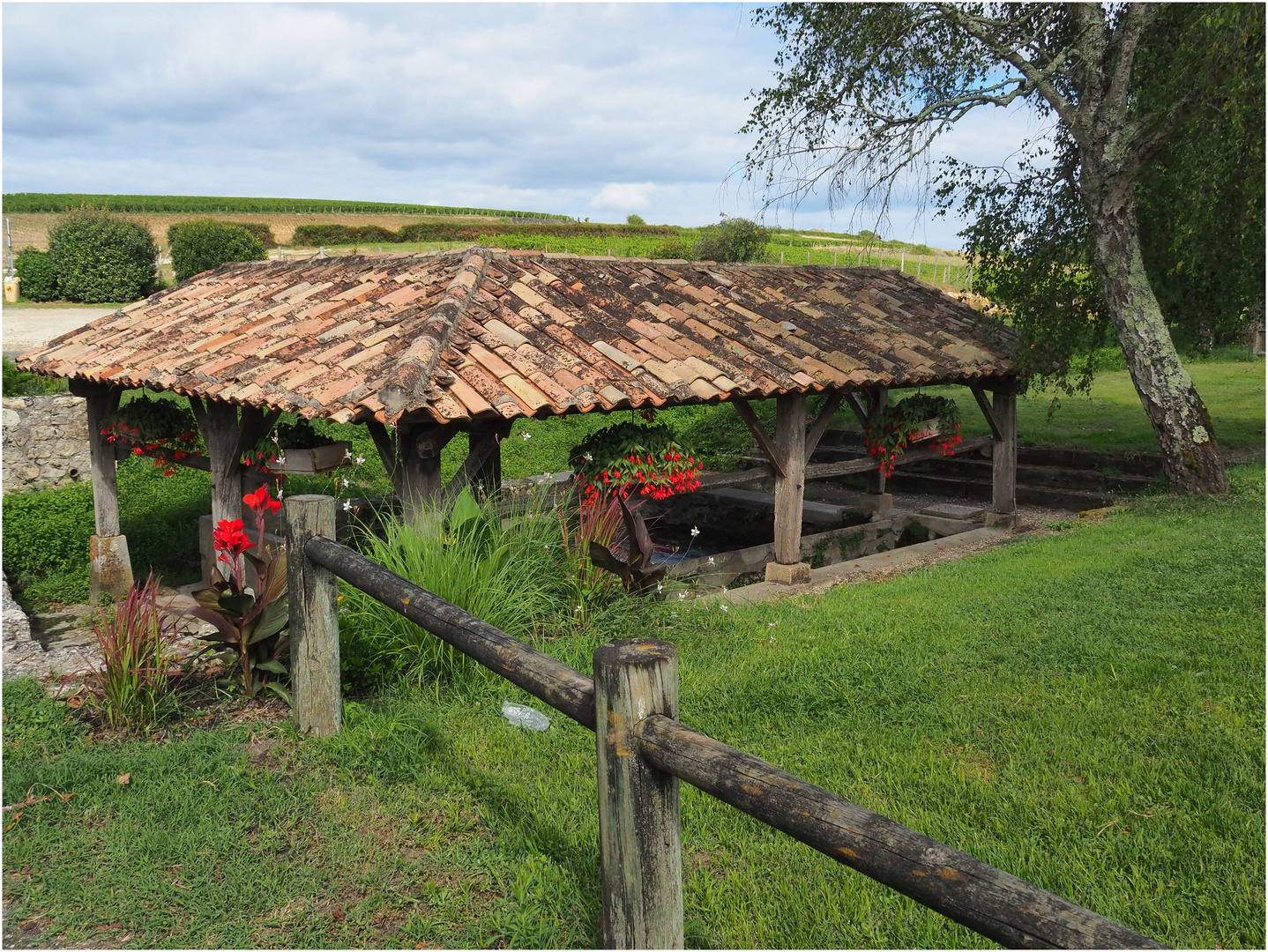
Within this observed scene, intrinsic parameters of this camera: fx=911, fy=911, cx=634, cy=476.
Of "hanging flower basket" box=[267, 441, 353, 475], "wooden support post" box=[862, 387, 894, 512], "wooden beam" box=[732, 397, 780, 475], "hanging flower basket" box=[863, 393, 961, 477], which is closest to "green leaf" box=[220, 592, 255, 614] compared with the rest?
"hanging flower basket" box=[267, 441, 353, 475]

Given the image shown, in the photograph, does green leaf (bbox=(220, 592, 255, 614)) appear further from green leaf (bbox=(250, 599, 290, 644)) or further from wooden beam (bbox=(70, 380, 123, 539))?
wooden beam (bbox=(70, 380, 123, 539))

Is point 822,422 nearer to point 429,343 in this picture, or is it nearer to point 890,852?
point 429,343

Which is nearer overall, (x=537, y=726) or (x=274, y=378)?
(x=537, y=726)

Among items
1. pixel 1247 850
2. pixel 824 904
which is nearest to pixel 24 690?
pixel 824 904

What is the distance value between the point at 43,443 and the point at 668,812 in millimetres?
14195

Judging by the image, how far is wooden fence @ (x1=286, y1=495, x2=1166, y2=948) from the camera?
61.0 inches

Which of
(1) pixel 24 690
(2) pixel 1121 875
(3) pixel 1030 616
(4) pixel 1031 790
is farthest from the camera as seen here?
(3) pixel 1030 616

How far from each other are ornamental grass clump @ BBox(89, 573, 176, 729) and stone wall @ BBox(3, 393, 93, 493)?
10679mm

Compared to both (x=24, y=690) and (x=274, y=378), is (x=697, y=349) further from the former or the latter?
(x=24, y=690)

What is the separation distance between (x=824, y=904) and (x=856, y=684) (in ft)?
6.51

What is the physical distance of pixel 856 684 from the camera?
4.67m

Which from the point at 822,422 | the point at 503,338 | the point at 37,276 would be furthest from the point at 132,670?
the point at 37,276

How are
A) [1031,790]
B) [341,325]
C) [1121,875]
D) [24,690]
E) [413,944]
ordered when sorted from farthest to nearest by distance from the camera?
[341,325]
[24,690]
[1031,790]
[1121,875]
[413,944]

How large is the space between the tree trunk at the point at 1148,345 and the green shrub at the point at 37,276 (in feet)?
93.1
